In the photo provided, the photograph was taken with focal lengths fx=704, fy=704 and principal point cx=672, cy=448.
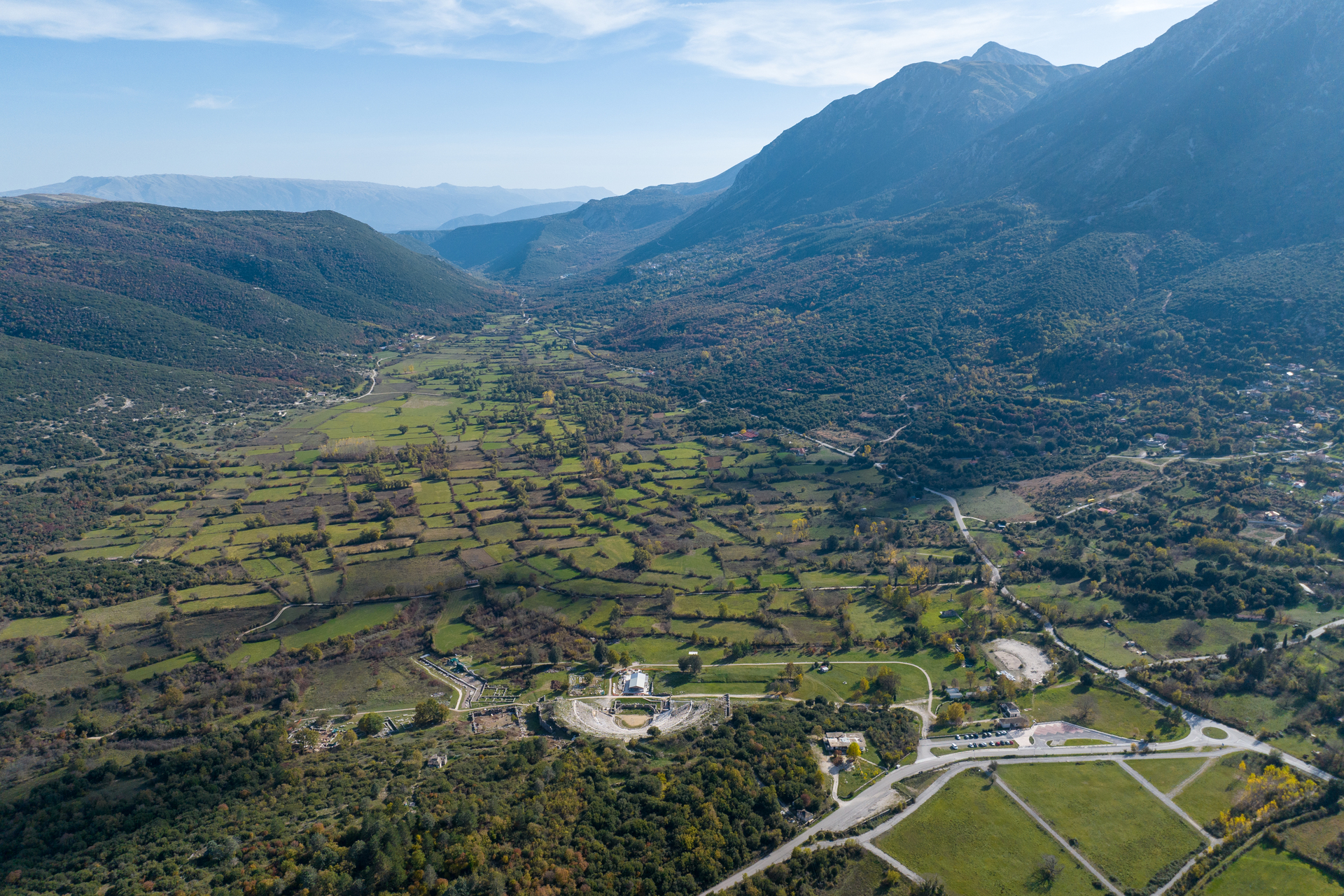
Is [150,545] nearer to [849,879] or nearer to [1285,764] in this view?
[849,879]

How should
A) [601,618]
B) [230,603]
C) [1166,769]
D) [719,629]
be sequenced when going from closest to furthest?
[1166,769]
[719,629]
[601,618]
[230,603]

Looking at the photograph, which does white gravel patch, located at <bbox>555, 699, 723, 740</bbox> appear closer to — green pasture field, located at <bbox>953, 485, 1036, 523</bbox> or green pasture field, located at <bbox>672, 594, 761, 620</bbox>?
green pasture field, located at <bbox>672, 594, 761, 620</bbox>

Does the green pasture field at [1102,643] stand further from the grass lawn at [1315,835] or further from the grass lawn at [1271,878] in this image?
the grass lawn at [1271,878]

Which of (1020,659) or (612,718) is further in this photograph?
(1020,659)

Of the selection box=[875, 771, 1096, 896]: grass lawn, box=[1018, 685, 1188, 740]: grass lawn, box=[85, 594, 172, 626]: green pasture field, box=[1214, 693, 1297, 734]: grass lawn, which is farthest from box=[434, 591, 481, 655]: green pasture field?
box=[1214, 693, 1297, 734]: grass lawn

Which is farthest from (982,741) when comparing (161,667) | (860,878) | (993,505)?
(161,667)

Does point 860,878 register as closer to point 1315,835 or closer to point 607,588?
point 1315,835

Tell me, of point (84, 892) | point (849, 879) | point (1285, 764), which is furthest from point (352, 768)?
point (1285, 764)
